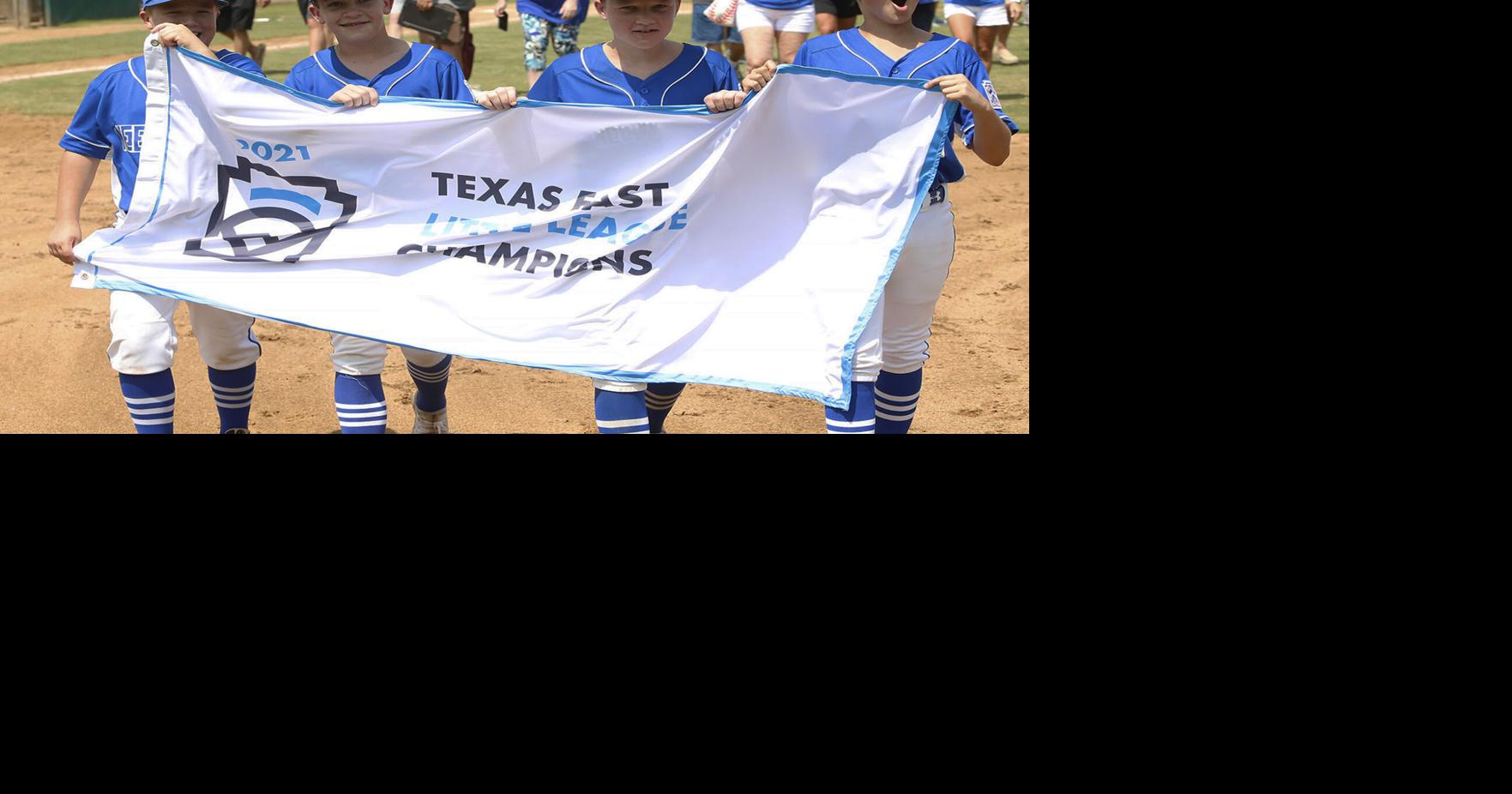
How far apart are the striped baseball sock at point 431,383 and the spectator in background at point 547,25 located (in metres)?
5.32

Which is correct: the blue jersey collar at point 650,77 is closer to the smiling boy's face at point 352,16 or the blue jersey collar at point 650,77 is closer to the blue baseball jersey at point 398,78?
the blue baseball jersey at point 398,78

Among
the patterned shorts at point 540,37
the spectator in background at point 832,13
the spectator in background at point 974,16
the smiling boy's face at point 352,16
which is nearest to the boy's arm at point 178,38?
the smiling boy's face at point 352,16

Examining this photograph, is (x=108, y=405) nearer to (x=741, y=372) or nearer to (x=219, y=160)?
(x=219, y=160)

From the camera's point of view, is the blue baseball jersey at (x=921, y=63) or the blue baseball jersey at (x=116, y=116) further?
the blue baseball jersey at (x=116, y=116)

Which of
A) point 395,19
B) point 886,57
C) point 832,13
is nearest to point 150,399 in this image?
point 886,57

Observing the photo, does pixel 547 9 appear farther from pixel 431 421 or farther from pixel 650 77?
pixel 650 77

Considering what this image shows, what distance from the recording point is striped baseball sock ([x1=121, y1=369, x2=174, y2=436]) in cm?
423

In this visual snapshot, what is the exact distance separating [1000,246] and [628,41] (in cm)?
439

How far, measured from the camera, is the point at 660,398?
464 centimetres

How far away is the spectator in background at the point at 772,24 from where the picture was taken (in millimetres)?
8195

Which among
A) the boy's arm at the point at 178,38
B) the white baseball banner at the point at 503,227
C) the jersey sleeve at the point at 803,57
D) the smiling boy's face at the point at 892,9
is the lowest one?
the white baseball banner at the point at 503,227

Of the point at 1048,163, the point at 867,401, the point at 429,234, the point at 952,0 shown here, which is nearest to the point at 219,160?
the point at 429,234

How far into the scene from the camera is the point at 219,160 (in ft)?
13.3

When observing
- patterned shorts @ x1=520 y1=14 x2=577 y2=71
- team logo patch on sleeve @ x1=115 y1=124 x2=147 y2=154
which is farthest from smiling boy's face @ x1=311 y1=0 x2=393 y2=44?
patterned shorts @ x1=520 y1=14 x2=577 y2=71
